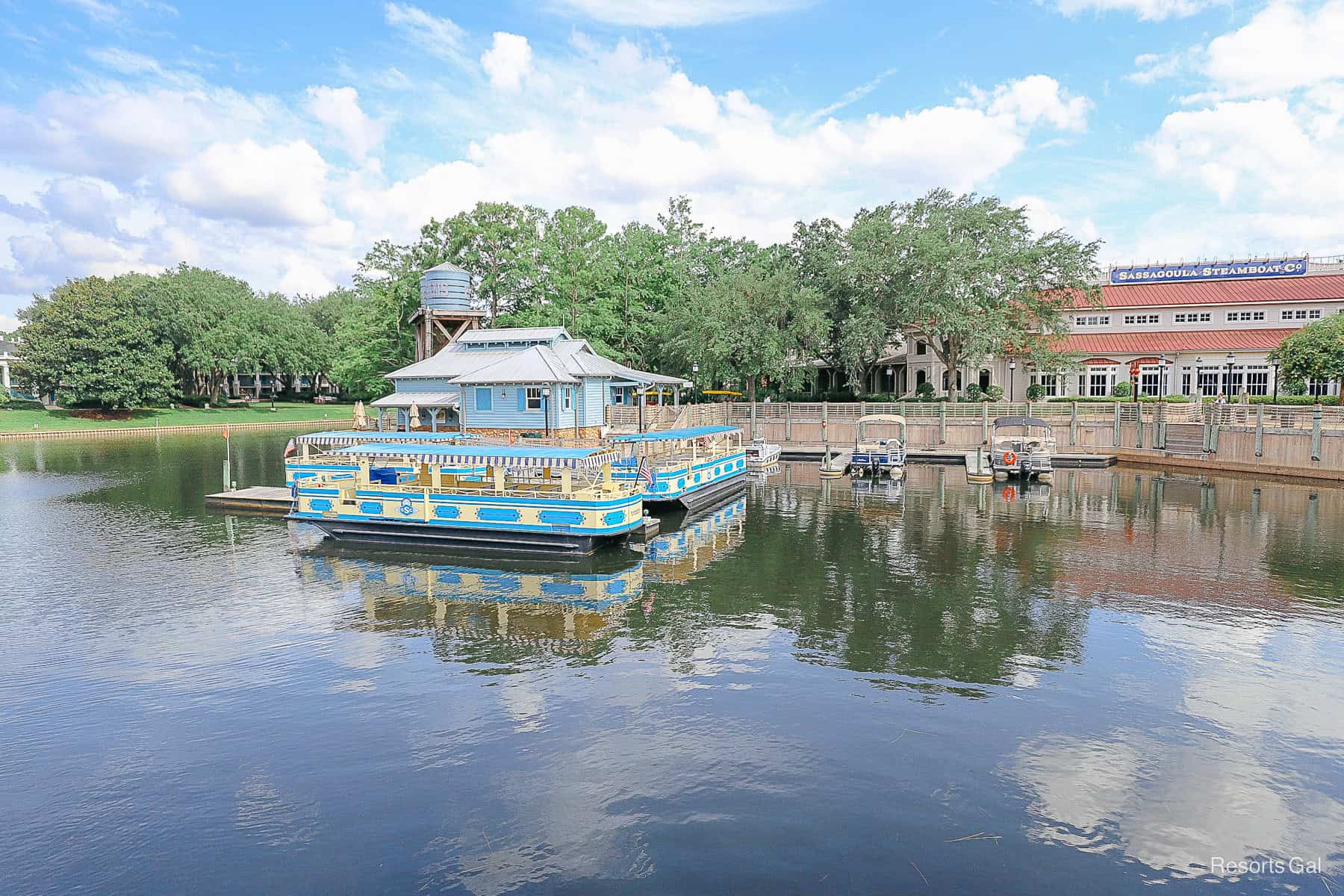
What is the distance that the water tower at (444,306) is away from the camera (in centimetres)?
5625

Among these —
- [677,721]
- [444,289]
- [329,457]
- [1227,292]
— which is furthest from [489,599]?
[1227,292]

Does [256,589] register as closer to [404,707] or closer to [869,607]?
[404,707]

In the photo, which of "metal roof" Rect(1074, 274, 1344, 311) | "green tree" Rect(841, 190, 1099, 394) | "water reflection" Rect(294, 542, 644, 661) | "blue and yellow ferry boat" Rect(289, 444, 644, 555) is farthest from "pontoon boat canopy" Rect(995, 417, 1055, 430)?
"water reflection" Rect(294, 542, 644, 661)

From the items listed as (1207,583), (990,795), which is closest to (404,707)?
(990,795)

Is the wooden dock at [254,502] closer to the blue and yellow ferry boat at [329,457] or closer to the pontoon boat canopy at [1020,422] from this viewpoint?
the blue and yellow ferry boat at [329,457]

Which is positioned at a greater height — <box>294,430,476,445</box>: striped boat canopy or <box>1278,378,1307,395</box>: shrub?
<box>1278,378,1307,395</box>: shrub

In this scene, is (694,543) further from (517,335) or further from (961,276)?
(961,276)

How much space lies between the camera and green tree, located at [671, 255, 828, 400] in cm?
5359

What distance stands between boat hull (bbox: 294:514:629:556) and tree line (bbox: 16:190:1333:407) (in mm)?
31288

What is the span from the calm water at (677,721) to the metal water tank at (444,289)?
115 ft

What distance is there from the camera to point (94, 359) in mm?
77000

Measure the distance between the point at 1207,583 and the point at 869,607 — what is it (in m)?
9.62

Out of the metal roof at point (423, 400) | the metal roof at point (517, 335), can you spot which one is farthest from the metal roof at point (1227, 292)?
the metal roof at point (423, 400)

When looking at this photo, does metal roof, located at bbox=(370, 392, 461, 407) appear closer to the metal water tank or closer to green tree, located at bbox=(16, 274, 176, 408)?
the metal water tank
